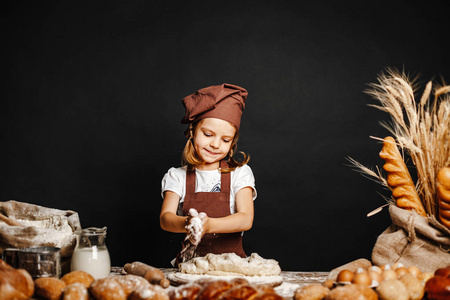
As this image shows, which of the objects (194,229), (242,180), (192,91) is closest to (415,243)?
(194,229)

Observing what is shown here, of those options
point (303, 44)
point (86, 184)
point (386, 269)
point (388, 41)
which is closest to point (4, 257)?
point (386, 269)

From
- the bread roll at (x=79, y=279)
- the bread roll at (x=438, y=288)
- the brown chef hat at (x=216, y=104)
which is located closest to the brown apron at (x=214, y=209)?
the brown chef hat at (x=216, y=104)

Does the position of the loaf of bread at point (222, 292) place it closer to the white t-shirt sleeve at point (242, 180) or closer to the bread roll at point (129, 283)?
the bread roll at point (129, 283)

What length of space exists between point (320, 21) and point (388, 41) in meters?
0.47

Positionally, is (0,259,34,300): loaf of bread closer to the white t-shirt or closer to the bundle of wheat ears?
the white t-shirt

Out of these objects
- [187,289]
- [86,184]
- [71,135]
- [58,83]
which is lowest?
[187,289]

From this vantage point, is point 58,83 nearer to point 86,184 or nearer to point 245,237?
point 86,184

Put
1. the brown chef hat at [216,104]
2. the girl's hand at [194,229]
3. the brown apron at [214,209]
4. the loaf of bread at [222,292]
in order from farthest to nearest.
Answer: the brown apron at [214,209]
the brown chef hat at [216,104]
the girl's hand at [194,229]
the loaf of bread at [222,292]

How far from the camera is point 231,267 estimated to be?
1.71 meters

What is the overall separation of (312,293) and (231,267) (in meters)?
0.45

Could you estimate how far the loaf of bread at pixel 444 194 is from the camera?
1.59 meters

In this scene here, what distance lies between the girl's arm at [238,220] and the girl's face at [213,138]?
0.76 feet

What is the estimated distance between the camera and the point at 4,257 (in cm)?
148

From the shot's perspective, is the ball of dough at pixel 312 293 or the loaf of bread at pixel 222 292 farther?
the ball of dough at pixel 312 293
